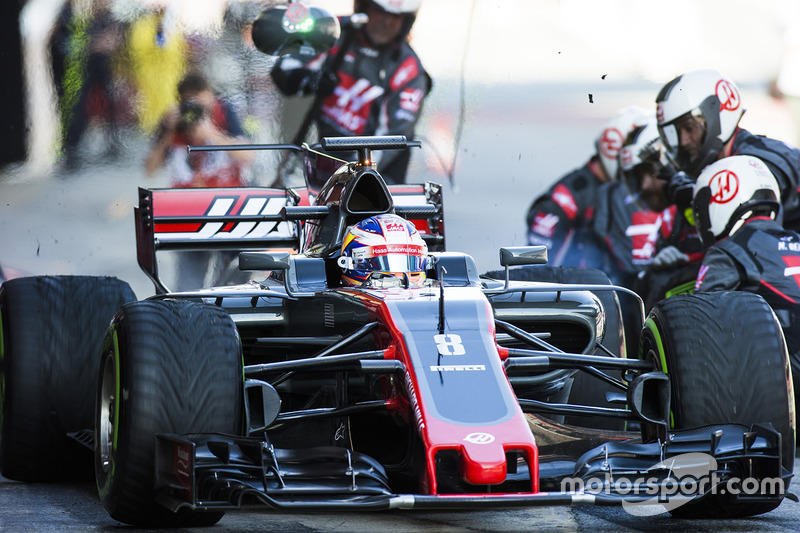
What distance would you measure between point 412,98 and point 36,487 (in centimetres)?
531

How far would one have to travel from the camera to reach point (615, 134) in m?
10.4

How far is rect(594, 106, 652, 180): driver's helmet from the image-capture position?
1038 cm

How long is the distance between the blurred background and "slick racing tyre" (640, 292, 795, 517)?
18.2 ft

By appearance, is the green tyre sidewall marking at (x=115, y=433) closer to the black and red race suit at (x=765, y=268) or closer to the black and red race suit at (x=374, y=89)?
the black and red race suit at (x=765, y=268)

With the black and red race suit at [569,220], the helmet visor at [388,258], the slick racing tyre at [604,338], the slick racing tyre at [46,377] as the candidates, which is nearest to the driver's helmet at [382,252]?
the helmet visor at [388,258]

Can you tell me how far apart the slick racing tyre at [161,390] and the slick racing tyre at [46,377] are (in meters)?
1.47

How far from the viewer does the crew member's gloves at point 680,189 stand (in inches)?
407

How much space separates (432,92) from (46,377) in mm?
5198

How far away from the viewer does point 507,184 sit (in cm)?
→ 1020

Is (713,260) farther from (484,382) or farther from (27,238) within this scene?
(27,238)

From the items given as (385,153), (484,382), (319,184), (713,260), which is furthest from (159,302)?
(385,153)

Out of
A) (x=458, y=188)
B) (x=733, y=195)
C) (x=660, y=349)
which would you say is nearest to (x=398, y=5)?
(x=458, y=188)

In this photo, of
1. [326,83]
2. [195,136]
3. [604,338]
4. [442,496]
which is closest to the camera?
[442,496]

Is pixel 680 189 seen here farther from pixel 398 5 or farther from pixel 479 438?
pixel 479 438
